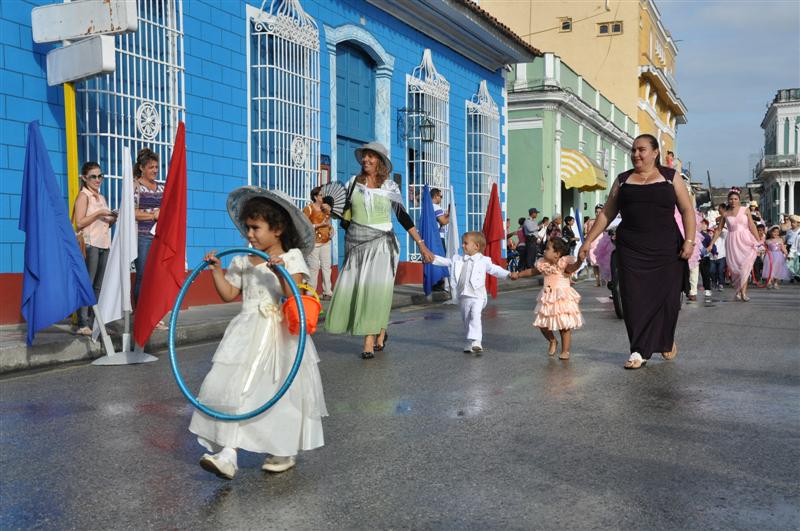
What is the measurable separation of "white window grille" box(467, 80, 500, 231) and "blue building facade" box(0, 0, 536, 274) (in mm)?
42

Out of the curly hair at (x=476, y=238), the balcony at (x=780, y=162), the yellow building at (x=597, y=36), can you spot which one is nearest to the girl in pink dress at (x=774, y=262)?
the curly hair at (x=476, y=238)

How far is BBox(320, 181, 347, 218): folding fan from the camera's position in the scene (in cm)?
823

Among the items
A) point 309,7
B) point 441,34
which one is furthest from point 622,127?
point 309,7

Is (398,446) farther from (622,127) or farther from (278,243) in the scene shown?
(622,127)

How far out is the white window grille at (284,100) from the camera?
1369 centimetres

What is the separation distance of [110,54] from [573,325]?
4.74 m

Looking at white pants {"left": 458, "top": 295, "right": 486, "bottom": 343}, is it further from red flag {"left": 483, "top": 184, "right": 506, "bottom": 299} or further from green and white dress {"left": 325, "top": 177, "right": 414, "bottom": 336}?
red flag {"left": 483, "top": 184, "right": 506, "bottom": 299}

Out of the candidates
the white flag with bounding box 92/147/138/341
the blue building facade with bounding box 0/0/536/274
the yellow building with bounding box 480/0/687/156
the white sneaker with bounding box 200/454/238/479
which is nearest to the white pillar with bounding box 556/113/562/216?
the blue building facade with bounding box 0/0/536/274

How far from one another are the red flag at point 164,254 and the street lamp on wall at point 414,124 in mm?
10932

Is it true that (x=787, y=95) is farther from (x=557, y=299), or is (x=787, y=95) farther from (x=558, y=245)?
(x=557, y=299)

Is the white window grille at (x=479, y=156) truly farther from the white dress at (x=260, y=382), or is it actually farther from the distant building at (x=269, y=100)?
the white dress at (x=260, y=382)

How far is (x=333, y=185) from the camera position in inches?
323

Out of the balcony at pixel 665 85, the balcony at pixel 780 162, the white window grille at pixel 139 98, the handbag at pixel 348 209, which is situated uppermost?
the balcony at pixel 665 85

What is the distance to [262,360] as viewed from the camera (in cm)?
418
